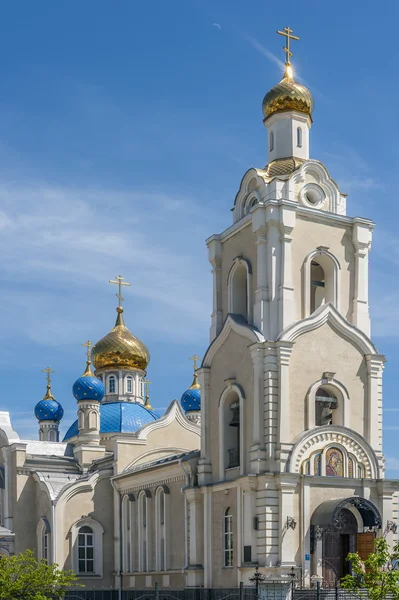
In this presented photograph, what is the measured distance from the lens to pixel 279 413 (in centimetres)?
2331

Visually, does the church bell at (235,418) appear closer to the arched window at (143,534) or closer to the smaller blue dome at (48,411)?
the arched window at (143,534)

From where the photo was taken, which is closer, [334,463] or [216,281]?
[334,463]

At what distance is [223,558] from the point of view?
79.6 ft

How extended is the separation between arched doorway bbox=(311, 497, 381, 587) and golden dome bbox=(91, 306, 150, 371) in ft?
60.6

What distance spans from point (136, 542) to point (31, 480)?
17.4ft

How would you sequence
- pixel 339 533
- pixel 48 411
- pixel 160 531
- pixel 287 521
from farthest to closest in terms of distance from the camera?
pixel 48 411 < pixel 160 531 < pixel 339 533 < pixel 287 521

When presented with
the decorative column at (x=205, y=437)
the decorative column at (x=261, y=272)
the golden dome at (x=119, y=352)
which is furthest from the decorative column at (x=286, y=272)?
the golden dome at (x=119, y=352)

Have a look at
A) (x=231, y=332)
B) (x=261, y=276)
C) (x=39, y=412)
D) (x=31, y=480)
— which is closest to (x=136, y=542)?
(x=31, y=480)

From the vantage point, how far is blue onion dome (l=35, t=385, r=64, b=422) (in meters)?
42.9

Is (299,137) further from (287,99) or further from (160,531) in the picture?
(160,531)

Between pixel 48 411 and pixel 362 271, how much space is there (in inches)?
843

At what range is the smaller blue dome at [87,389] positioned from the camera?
36.3 m

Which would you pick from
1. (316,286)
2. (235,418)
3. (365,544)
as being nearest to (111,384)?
(235,418)

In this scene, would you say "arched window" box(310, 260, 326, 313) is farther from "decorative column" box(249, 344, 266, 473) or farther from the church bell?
the church bell
